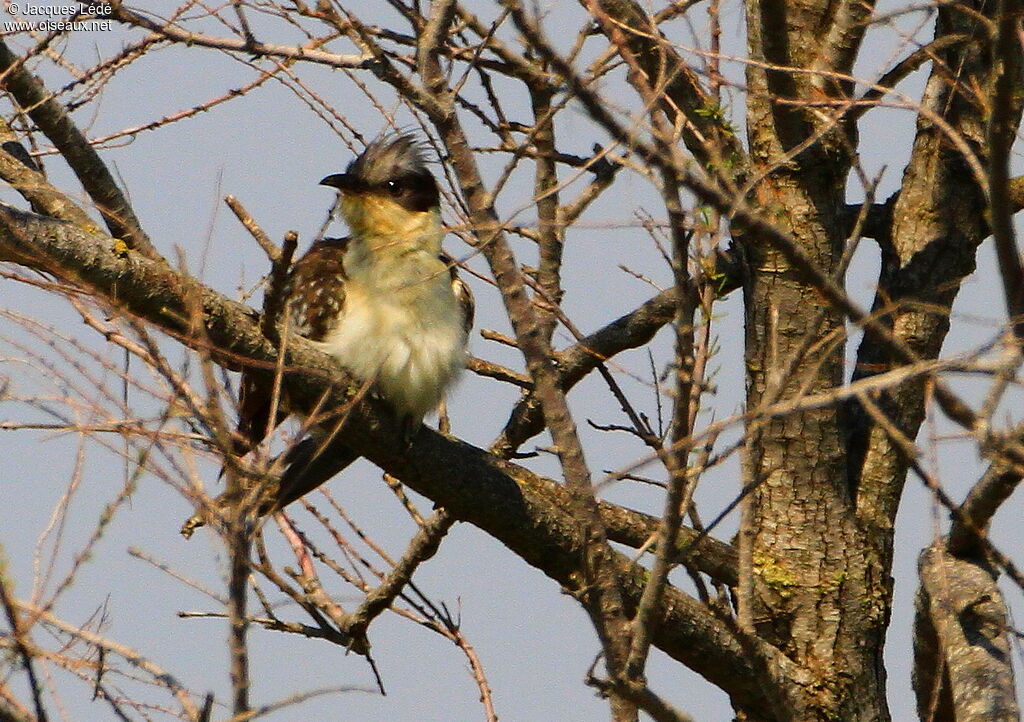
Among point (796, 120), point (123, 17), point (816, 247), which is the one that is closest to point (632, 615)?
point (816, 247)

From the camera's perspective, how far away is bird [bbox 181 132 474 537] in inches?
185

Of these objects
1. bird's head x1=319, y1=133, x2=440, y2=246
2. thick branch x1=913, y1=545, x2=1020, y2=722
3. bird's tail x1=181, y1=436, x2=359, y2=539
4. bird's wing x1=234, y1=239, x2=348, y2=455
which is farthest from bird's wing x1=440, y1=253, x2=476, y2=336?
thick branch x1=913, y1=545, x2=1020, y2=722

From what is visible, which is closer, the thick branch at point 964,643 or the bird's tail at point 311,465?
the thick branch at point 964,643

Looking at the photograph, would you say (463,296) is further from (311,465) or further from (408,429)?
(408,429)

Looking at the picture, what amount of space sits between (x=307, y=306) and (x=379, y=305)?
0.88ft

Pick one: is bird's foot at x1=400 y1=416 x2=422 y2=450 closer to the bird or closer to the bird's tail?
the bird

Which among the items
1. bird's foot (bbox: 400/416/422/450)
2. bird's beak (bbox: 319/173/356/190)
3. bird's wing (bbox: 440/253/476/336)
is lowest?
bird's foot (bbox: 400/416/422/450)

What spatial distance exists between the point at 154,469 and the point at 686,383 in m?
1.15

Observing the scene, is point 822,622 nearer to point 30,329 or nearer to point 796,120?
point 796,120

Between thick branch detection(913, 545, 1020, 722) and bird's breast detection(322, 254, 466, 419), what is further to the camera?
bird's breast detection(322, 254, 466, 419)

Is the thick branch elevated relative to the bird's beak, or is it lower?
lower

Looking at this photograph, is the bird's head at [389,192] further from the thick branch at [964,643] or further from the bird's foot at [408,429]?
the thick branch at [964,643]

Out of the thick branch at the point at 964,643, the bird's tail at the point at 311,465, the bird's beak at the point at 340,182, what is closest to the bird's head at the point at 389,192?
the bird's beak at the point at 340,182

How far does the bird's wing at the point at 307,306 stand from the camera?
4.66 m
